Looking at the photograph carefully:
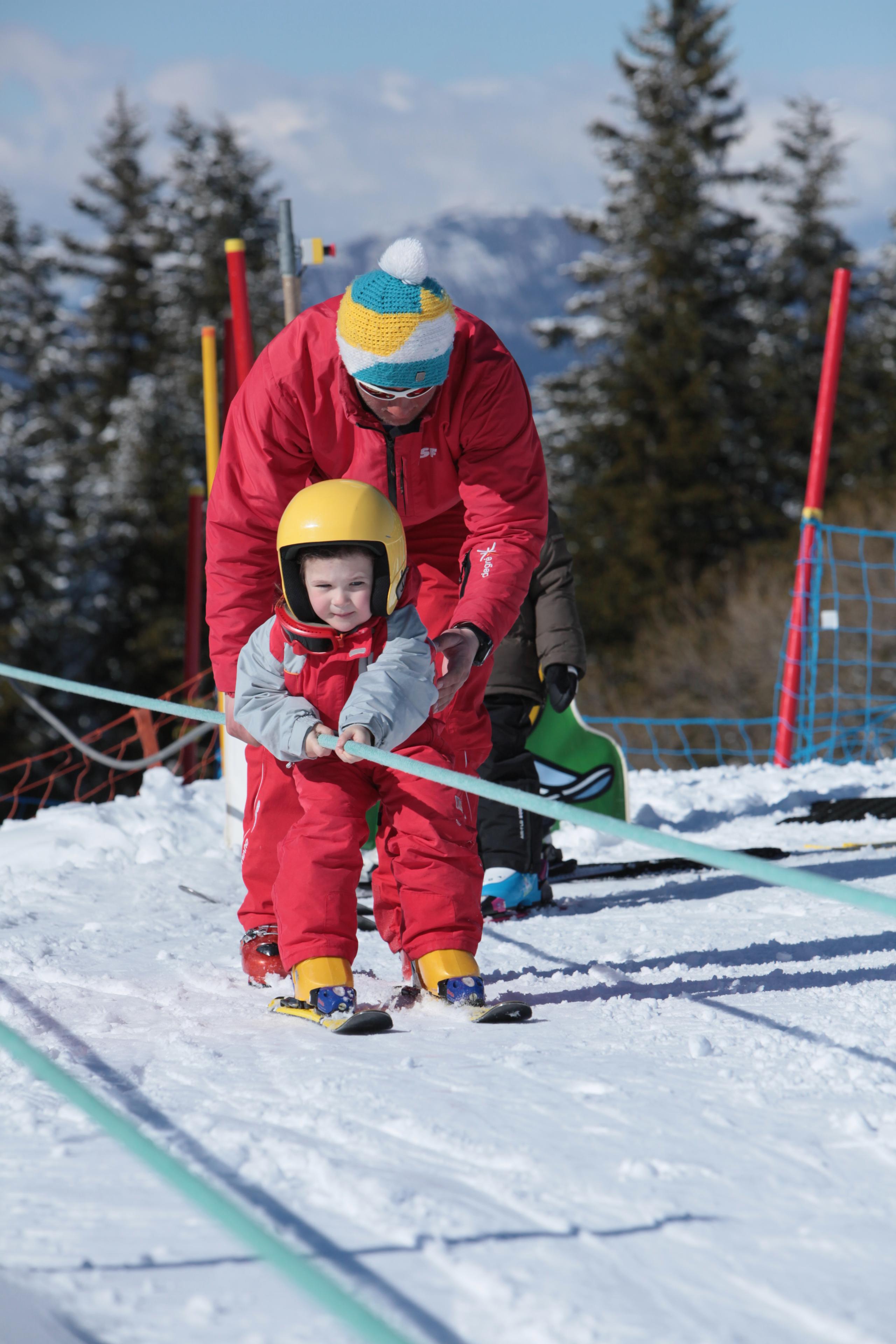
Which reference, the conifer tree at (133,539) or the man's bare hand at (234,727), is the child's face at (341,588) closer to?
the man's bare hand at (234,727)

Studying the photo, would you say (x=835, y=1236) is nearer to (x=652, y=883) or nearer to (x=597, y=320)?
(x=652, y=883)

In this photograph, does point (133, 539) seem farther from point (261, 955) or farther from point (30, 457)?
point (261, 955)

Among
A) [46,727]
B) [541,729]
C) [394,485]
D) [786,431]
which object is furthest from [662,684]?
[394,485]

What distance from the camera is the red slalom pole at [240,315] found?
5.14m

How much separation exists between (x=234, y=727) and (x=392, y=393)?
0.81 meters

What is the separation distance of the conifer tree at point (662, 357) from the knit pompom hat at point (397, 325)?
70.0 ft

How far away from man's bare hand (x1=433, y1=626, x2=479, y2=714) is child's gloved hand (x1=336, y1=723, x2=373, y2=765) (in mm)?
233

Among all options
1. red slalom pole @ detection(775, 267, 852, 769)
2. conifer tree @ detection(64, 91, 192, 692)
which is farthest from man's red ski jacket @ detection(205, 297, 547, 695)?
conifer tree @ detection(64, 91, 192, 692)

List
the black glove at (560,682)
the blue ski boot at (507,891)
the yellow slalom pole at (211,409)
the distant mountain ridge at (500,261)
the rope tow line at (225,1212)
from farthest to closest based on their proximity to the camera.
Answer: the distant mountain ridge at (500,261), the yellow slalom pole at (211,409), the black glove at (560,682), the blue ski boot at (507,891), the rope tow line at (225,1212)

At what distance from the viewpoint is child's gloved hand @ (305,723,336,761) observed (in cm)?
252

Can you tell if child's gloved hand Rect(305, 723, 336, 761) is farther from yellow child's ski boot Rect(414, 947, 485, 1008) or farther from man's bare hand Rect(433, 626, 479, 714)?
yellow child's ski boot Rect(414, 947, 485, 1008)

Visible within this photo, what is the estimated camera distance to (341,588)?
2.54 m

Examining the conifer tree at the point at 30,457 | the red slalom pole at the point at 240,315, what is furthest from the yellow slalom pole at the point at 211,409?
the conifer tree at the point at 30,457

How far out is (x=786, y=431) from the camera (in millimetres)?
24891
